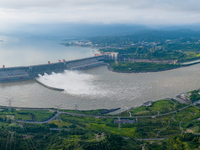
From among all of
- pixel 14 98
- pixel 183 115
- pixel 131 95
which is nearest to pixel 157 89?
pixel 131 95

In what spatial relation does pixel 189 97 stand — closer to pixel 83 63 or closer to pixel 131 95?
pixel 131 95

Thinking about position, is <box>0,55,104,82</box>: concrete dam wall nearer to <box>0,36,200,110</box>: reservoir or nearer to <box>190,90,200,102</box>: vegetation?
<box>0,36,200,110</box>: reservoir

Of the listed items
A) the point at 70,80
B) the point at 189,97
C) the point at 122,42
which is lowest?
the point at 189,97

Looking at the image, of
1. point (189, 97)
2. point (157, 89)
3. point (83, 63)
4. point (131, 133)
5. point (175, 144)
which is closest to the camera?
point (175, 144)

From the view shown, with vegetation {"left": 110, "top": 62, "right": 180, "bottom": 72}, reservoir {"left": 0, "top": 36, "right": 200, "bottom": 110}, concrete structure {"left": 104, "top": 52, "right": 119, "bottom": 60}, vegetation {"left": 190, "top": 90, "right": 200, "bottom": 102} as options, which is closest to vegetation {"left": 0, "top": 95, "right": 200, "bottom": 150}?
vegetation {"left": 190, "top": 90, "right": 200, "bottom": 102}

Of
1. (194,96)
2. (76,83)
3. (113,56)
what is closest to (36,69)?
(76,83)

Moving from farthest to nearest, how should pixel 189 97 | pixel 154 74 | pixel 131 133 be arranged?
pixel 154 74, pixel 189 97, pixel 131 133

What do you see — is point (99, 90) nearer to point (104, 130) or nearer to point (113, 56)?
point (104, 130)

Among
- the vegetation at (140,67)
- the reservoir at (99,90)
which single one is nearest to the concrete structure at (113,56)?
the vegetation at (140,67)
